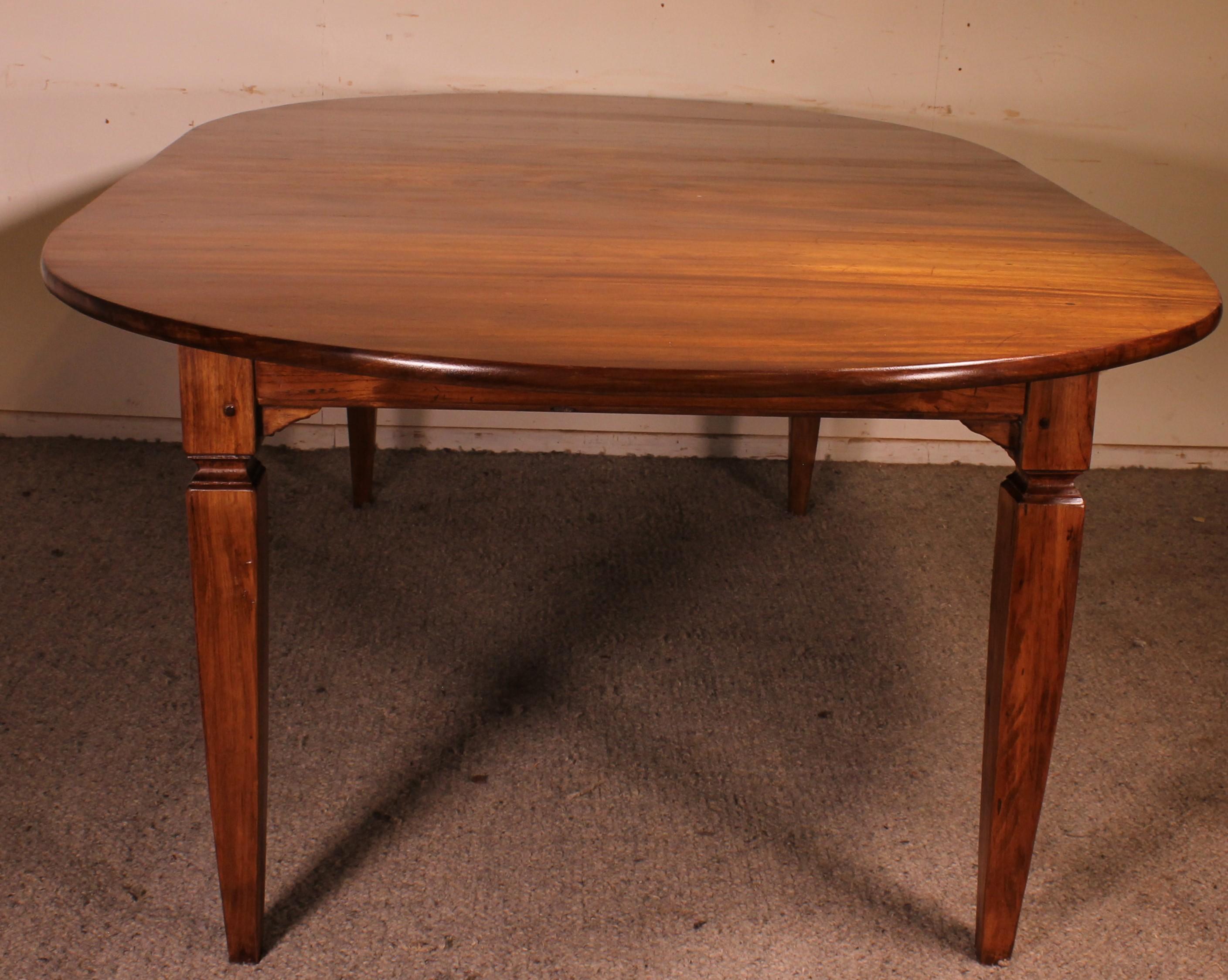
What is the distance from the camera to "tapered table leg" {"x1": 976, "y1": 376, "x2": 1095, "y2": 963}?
2.56 feet

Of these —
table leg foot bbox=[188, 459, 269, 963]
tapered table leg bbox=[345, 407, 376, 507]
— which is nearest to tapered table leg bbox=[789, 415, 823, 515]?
tapered table leg bbox=[345, 407, 376, 507]

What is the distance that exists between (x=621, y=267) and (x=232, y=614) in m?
0.38

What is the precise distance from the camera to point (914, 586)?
1.57 m

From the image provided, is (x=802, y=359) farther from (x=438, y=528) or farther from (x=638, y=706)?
(x=438, y=528)

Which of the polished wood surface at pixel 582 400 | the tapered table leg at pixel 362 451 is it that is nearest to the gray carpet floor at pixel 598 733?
the tapered table leg at pixel 362 451

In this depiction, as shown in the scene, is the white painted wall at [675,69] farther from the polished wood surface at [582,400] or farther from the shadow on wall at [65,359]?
the polished wood surface at [582,400]

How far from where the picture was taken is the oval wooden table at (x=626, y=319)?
66 centimetres

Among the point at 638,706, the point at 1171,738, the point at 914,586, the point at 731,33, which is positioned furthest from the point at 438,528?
the point at 1171,738

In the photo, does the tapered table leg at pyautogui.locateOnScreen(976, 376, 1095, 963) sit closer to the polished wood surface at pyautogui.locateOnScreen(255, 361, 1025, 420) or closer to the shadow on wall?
the polished wood surface at pyautogui.locateOnScreen(255, 361, 1025, 420)

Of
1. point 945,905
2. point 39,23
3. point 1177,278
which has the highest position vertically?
point 39,23

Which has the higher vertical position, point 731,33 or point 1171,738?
point 731,33

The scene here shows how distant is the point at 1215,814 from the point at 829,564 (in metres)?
0.59

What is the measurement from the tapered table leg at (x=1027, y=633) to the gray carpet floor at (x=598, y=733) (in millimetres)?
110

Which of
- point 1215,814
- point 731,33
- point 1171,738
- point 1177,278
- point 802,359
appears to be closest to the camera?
point 802,359
